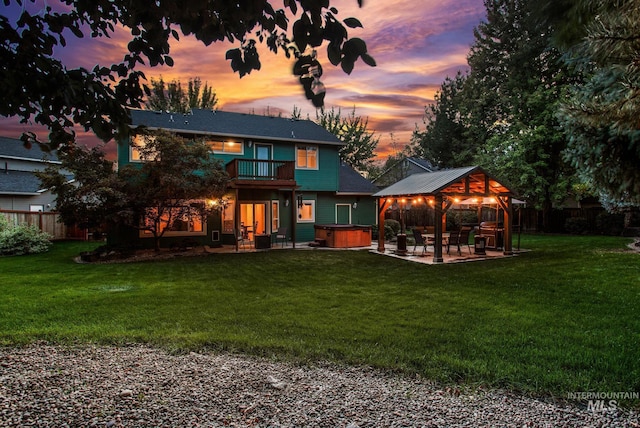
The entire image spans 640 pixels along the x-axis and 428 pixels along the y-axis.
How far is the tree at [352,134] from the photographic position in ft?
115

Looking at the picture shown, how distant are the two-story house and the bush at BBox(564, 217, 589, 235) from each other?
1186cm

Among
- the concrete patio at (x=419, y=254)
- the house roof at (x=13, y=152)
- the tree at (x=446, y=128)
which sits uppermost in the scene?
the tree at (x=446, y=128)

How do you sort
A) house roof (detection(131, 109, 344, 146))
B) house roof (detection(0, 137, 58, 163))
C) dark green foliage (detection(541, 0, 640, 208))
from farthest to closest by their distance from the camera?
house roof (detection(0, 137, 58, 163)) → house roof (detection(131, 109, 344, 146)) → dark green foliage (detection(541, 0, 640, 208))

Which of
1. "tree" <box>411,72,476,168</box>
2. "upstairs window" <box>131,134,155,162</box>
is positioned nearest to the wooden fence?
"upstairs window" <box>131,134,155,162</box>

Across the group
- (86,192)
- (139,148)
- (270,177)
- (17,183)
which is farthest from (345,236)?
(17,183)

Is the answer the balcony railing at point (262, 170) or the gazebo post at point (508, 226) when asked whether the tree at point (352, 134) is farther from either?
the gazebo post at point (508, 226)

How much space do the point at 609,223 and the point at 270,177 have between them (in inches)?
737

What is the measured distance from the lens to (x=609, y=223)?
20078 mm

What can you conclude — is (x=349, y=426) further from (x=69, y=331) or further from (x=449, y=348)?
(x=69, y=331)

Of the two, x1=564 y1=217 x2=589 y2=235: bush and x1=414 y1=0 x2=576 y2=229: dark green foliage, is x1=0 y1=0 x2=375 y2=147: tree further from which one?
x1=564 y1=217 x2=589 y2=235: bush

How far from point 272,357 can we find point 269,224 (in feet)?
43.8

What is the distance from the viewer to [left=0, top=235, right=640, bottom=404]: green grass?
12.8 ft

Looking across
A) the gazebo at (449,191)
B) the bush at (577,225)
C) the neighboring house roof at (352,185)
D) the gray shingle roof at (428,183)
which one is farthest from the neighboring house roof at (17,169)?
the bush at (577,225)

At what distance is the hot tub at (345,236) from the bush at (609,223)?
13.9m
